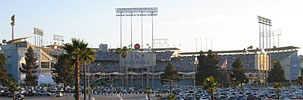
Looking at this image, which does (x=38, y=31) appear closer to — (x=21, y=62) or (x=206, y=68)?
(x=21, y=62)

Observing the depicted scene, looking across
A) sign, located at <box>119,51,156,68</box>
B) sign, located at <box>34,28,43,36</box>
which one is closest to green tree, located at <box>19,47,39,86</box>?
sign, located at <box>119,51,156,68</box>

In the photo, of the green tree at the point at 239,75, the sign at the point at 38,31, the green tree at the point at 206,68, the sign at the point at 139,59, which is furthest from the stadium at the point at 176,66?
the sign at the point at 38,31

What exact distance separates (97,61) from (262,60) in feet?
240

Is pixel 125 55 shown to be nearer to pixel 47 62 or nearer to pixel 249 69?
pixel 47 62

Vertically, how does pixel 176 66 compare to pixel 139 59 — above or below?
below

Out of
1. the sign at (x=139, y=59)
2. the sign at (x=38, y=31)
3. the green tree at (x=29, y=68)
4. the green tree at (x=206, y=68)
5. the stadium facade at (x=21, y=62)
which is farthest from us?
the sign at (x=38, y=31)

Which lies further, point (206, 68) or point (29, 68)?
point (206, 68)

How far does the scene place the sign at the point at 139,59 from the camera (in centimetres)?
13562

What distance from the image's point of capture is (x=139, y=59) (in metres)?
137

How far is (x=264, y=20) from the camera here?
433 ft

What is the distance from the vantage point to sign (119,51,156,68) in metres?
136

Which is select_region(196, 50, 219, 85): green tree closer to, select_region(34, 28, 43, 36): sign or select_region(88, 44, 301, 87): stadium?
select_region(88, 44, 301, 87): stadium

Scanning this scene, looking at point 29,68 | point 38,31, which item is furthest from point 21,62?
point 38,31

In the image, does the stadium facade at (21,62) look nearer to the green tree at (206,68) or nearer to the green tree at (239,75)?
the green tree at (206,68)
